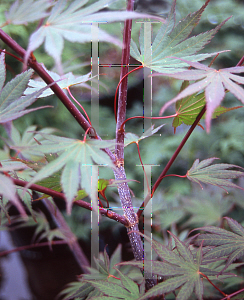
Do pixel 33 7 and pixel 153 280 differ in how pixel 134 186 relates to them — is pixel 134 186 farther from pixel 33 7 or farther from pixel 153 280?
pixel 33 7

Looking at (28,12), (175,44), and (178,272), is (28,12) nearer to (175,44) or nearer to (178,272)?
(175,44)

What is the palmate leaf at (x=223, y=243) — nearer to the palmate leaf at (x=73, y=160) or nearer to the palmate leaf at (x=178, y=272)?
the palmate leaf at (x=178, y=272)

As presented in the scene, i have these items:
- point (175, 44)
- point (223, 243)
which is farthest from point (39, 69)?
point (223, 243)

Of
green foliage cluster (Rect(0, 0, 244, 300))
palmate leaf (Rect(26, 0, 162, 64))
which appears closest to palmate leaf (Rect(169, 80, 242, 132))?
green foliage cluster (Rect(0, 0, 244, 300))

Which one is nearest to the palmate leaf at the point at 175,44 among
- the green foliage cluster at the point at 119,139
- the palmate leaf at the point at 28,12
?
the green foliage cluster at the point at 119,139

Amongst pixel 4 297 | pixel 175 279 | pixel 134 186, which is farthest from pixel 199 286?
pixel 4 297

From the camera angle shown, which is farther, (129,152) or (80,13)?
(129,152)
